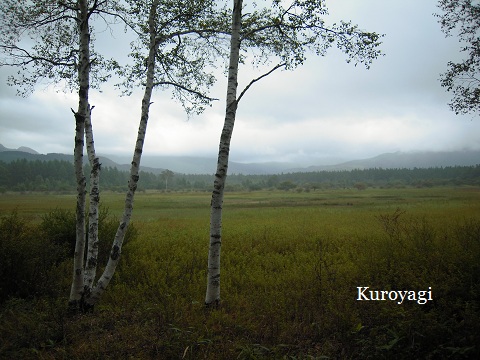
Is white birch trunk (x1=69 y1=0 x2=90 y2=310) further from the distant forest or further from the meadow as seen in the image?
the distant forest

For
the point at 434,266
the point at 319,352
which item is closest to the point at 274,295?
A: the point at 319,352

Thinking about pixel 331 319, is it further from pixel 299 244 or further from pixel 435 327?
pixel 299 244

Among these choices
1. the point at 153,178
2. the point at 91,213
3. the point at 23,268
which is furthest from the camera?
the point at 153,178

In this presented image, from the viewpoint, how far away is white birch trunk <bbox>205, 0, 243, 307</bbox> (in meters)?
6.39

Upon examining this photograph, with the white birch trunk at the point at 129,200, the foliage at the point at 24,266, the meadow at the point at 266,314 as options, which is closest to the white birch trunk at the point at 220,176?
the meadow at the point at 266,314

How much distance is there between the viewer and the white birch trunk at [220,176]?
6.39m

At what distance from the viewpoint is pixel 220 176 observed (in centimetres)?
638

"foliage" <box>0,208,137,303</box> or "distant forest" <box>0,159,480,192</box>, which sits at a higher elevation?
"distant forest" <box>0,159,480,192</box>

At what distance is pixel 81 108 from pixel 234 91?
11.3 ft

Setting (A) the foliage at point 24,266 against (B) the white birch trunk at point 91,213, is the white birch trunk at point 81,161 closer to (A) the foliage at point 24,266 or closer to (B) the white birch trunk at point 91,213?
(B) the white birch trunk at point 91,213

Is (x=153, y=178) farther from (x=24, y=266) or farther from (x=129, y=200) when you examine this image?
(x=129, y=200)

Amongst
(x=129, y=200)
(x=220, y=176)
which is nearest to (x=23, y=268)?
(x=129, y=200)

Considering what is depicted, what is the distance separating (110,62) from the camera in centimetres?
864

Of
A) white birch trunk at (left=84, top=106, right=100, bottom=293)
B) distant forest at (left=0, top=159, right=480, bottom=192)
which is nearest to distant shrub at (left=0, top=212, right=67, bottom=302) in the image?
white birch trunk at (left=84, top=106, right=100, bottom=293)
